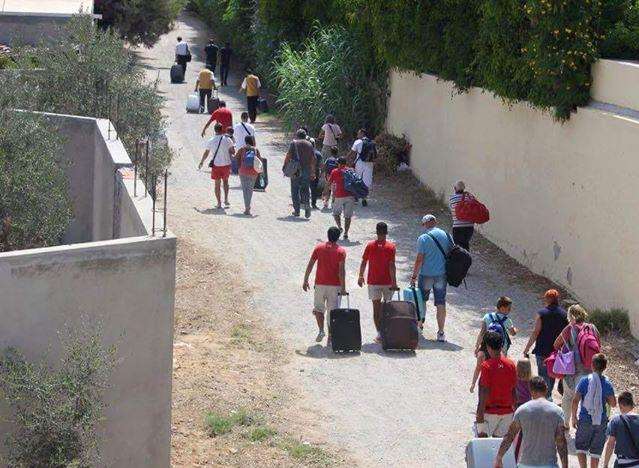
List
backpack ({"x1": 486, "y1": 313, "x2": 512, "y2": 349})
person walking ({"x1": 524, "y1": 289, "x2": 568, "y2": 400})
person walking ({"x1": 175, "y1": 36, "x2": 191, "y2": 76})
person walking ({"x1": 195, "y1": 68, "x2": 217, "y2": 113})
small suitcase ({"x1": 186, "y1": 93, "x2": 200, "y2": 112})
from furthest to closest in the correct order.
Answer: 1. person walking ({"x1": 175, "y1": 36, "x2": 191, "y2": 76})
2. small suitcase ({"x1": 186, "y1": 93, "x2": 200, "y2": 112})
3. person walking ({"x1": 195, "y1": 68, "x2": 217, "y2": 113})
4. person walking ({"x1": 524, "y1": 289, "x2": 568, "y2": 400})
5. backpack ({"x1": 486, "y1": 313, "x2": 512, "y2": 349})

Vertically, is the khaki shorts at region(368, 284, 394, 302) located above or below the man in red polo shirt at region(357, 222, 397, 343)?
below

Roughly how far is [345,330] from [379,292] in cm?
74

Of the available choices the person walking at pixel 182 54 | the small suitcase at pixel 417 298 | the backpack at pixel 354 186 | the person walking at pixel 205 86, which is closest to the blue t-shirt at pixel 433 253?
the small suitcase at pixel 417 298

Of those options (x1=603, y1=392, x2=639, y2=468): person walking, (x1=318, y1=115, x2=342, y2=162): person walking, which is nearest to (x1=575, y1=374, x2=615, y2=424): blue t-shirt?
(x1=603, y1=392, x2=639, y2=468): person walking

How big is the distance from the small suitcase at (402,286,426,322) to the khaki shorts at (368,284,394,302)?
230mm

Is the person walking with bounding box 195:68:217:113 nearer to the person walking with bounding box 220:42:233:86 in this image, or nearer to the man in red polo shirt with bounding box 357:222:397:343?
the person walking with bounding box 220:42:233:86

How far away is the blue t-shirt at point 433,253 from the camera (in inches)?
568

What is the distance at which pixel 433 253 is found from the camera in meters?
14.5

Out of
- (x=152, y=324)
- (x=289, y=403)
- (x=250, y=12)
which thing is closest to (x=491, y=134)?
(x=289, y=403)

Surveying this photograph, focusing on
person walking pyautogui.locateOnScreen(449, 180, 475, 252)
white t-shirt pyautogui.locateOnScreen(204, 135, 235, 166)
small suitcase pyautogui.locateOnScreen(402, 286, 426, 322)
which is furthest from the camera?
white t-shirt pyautogui.locateOnScreen(204, 135, 235, 166)

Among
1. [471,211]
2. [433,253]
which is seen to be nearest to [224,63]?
[471,211]

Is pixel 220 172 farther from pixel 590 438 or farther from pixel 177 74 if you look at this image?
pixel 177 74

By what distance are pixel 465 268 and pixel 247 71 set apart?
103 feet

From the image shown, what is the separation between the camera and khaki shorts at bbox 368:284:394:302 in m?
14.6
